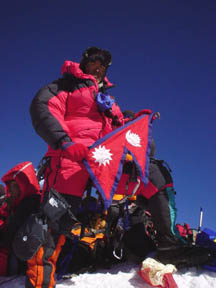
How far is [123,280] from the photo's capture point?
118 inches

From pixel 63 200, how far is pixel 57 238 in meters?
0.36

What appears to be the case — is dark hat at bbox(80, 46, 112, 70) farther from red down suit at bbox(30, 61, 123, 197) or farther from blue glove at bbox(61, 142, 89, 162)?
blue glove at bbox(61, 142, 89, 162)

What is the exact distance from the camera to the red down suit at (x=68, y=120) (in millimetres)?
2635

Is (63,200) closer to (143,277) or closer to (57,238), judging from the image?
(57,238)

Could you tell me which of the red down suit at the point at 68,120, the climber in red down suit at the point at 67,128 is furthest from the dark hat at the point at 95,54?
the red down suit at the point at 68,120

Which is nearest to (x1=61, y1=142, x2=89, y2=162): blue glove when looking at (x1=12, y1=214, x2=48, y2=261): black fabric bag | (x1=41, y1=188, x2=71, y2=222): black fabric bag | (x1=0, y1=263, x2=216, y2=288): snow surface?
(x1=41, y1=188, x2=71, y2=222): black fabric bag

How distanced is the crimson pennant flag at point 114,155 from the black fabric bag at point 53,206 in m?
0.36

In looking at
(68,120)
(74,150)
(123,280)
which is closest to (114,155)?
(74,150)

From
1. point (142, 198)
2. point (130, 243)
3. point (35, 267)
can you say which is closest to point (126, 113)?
point (142, 198)

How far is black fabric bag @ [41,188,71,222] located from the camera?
2.38m

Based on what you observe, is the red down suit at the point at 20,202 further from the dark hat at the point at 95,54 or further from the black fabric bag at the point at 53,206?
the dark hat at the point at 95,54

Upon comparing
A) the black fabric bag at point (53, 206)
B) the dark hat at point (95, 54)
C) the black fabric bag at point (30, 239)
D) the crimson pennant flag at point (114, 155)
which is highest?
the dark hat at point (95, 54)

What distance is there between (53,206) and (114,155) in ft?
2.61

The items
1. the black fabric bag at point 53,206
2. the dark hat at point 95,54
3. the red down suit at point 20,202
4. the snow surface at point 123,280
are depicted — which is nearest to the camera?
the black fabric bag at point 53,206
